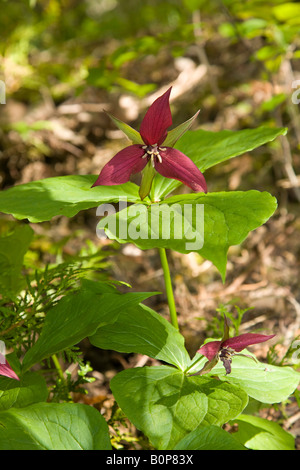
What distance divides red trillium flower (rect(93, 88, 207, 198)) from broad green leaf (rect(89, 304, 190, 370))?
361mm

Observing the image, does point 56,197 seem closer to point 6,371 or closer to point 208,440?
point 6,371

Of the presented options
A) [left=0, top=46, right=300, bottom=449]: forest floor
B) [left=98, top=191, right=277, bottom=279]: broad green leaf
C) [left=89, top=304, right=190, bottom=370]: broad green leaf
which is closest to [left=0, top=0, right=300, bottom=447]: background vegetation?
[left=0, top=46, right=300, bottom=449]: forest floor

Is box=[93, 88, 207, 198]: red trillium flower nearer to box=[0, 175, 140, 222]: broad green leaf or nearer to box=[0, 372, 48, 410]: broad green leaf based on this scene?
box=[0, 175, 140, 222]: broad green leaf

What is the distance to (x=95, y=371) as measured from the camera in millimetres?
1780

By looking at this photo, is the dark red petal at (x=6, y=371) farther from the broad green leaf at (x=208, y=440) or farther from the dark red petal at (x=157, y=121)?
the dark red petal at (x=157, y=121)

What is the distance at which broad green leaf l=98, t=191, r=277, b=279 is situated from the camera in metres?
0.94

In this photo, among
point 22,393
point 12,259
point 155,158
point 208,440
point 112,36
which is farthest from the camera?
point 112,36

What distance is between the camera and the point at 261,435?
1.20 metres

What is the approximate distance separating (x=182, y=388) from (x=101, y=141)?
2.69 meters

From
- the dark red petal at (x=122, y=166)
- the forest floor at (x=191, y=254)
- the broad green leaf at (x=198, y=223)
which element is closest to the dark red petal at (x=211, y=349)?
the broad green leaf at (x=198, y=223)

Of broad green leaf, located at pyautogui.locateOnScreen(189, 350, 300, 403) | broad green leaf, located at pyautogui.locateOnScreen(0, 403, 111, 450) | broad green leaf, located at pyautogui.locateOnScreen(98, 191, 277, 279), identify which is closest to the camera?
broad green leaf, located at pyautogui.locateOnScreen(0, 403, 111, 450)

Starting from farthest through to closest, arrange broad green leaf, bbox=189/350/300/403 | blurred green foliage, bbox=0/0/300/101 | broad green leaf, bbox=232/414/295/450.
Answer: blurred green foliage, bbox=0/0/300/101, broad green leaf, bbox=232/414/295/450, broad green leaf, bbox=189/350/300/403

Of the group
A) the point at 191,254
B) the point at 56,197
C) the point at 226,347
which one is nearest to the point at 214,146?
the point at 56,197

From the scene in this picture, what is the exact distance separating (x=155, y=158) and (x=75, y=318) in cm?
49
